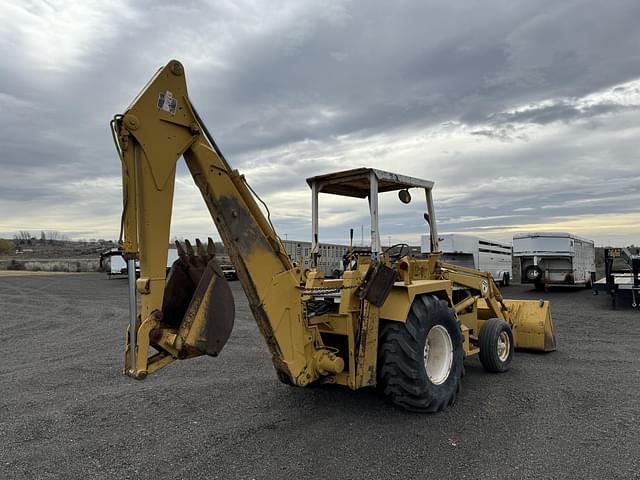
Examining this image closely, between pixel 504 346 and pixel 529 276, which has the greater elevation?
pixel 529 276

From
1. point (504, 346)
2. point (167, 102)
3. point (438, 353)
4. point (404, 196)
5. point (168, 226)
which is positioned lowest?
point (504, 346)

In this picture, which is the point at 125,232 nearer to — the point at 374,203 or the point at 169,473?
the point at 169,473

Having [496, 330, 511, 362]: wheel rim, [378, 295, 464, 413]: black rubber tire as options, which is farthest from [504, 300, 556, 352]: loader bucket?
[378, 295, 464, 413]: black rubber tire

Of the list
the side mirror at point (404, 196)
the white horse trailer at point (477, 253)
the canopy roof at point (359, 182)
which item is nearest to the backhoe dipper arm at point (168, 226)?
the canopy roof at point (359, 182)

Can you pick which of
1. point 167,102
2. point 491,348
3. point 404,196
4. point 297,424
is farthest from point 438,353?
point 167,102

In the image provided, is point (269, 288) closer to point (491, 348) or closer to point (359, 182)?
point (359, 182)

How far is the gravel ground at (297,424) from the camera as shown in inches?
164

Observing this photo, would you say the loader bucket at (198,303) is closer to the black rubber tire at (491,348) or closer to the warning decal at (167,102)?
the warning decal at (167,102)

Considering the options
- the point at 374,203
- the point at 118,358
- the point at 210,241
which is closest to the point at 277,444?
the point at 210,241

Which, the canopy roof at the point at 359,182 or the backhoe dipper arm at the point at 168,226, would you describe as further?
the canopy roof at the point at 359,182

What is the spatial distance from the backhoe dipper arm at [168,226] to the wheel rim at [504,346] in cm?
385

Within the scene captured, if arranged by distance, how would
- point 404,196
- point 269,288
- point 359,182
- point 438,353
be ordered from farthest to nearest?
point 404,196 < point 359,182 < point 438,353 < point 269,288

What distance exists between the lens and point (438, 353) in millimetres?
5785

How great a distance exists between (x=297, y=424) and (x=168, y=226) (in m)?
2.52
